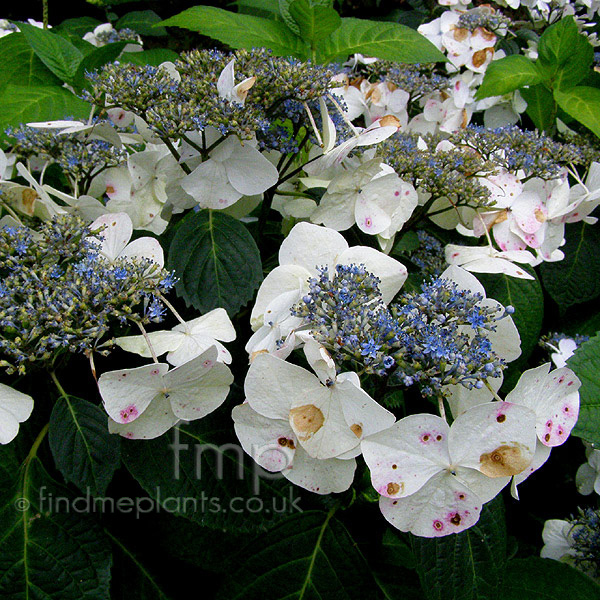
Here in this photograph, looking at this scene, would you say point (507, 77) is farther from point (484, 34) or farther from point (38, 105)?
point (38, 105)

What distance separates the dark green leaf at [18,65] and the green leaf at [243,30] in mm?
435

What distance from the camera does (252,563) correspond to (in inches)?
32.3

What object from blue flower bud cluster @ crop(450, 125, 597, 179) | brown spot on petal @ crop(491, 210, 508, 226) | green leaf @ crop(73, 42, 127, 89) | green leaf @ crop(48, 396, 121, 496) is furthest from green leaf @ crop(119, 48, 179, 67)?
green leaf @ crop(48, 396, 121, 496)

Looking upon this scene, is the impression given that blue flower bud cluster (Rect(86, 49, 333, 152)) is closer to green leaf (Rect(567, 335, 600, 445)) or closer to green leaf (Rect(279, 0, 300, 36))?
green leaf (Rect(279, 0, 300, 36))

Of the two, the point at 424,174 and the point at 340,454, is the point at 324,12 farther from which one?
the point at 340,454

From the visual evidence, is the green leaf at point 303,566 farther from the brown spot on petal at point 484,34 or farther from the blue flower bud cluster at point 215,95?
the brown spot on petal at point 484,34

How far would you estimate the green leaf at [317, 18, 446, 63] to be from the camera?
1090 millimetres

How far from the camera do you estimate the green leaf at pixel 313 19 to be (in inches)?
40.6

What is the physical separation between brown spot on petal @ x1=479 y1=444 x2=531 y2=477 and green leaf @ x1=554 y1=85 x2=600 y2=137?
818 millimetres

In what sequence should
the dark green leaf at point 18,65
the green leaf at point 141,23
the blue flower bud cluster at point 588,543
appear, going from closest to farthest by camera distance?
the blue flower bud cluster at point 588,543 → the dark green leaf at point 18,65 → the green leaf at point 141,23

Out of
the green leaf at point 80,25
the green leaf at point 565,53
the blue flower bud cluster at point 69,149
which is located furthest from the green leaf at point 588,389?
the green leaf at point 80,25

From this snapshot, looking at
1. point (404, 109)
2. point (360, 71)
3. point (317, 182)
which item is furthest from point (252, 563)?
point (360, 71)

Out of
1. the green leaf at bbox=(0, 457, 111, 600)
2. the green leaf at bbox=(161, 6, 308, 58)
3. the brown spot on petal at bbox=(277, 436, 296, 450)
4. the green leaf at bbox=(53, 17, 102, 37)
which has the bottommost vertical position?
the green leaf at bbox=(0, 457, 111, 600)

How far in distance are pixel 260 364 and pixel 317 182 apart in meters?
0.43
